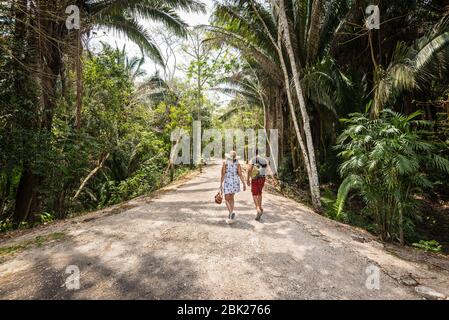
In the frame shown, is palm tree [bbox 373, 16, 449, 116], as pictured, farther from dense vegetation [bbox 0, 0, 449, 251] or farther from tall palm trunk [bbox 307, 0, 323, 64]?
tall palm trunk [bbox 307, 0, 323, 64]

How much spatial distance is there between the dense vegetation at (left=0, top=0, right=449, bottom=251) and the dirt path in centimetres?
154

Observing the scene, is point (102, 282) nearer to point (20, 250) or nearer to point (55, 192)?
point (20, 250)

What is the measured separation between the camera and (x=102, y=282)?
2887mm

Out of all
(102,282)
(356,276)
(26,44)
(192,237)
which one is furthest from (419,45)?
(26,44)

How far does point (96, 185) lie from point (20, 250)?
29.0ft

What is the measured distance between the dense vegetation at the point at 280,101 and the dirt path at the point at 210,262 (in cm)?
154

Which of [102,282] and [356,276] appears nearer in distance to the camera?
[102,282]

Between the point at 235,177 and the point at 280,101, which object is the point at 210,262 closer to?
the point at 235,177

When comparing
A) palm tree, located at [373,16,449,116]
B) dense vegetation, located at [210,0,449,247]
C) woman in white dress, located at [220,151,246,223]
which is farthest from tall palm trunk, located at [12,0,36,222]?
palm tree, located at [373,16,449,116]

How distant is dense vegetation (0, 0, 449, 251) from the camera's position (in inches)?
201

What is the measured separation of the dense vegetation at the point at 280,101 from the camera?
201 inches

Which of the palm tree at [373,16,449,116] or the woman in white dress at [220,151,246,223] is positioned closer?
the woman in white dress at [220,151,246,223]

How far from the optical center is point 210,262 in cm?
341

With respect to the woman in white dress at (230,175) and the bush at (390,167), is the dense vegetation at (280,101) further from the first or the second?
the woman in white dress at (230,175)
